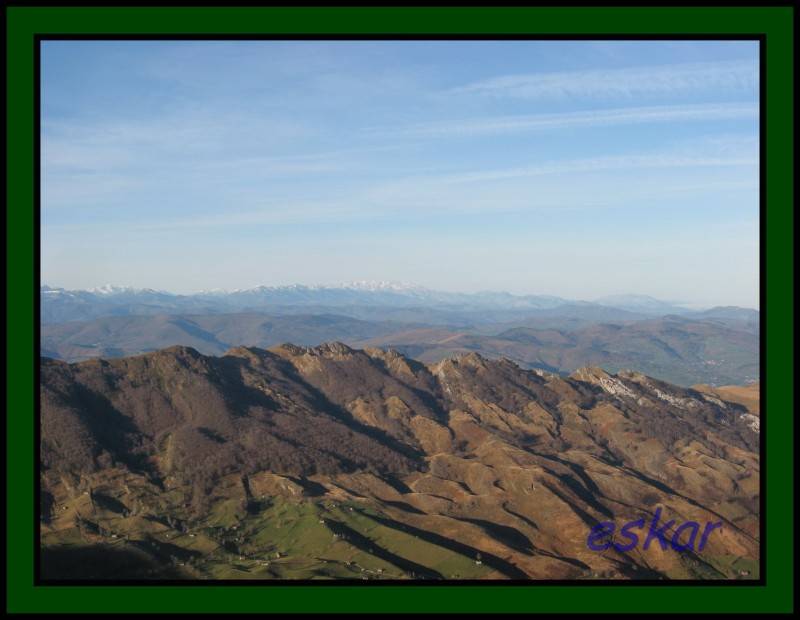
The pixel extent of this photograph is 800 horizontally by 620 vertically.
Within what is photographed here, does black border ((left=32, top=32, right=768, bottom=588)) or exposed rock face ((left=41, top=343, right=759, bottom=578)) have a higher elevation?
black border ((left=32, top=32, right=768, bottom=588))

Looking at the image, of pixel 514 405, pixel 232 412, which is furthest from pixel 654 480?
pixel 232 412

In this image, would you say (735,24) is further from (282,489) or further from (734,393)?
(734,393)

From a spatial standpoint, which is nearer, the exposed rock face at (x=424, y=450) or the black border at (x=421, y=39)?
the black border at (x=421, y=39)

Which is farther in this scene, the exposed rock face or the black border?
the exposed rock face

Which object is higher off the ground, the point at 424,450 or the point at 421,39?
the point at 421,39

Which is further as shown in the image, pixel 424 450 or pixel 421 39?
pixel 424 450

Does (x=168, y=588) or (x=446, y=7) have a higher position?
(x=446, y=7)

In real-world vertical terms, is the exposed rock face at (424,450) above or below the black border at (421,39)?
below
